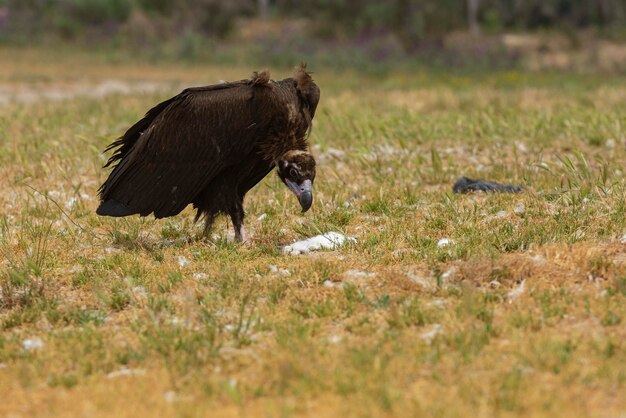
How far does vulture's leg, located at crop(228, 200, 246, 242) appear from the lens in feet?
24.3

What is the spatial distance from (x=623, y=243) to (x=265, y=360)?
2.84 meters

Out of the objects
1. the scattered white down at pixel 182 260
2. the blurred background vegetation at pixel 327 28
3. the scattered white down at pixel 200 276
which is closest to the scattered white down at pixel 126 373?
the scattered white down at pixel 200 276

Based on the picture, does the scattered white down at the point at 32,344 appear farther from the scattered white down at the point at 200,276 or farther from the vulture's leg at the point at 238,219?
the vulture's leg at the point at 238,219

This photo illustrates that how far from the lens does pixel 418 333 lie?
17.0 ft

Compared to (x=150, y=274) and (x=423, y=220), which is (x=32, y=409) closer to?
(x=150, y=274)

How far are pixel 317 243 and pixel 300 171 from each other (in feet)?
1.87

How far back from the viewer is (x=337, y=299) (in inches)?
225

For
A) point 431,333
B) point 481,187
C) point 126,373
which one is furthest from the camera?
point 481,187

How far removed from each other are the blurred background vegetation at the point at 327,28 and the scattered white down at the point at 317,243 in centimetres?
2367

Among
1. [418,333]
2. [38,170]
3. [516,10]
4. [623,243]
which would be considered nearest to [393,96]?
[38,170]

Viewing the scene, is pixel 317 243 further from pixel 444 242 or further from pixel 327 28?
pixel 327 28

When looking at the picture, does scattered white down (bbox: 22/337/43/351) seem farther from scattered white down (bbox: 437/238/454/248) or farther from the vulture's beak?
scattered white down (bbox: 437/238/454/248)

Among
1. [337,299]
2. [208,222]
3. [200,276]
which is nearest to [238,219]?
[208,222]

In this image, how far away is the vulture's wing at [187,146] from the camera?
700 cm
